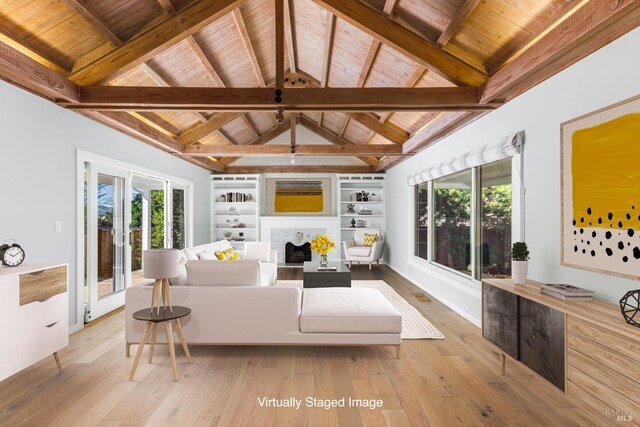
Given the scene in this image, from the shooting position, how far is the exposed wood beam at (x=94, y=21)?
3.03 meters

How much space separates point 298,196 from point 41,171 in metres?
6.60

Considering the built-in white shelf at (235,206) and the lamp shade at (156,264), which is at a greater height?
the built-in white shelf at (235,206)

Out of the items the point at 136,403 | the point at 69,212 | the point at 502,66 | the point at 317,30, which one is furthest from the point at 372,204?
the point at 136,403

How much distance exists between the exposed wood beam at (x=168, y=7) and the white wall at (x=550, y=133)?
3.44 metres

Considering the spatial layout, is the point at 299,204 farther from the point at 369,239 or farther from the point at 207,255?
the point at 207,255

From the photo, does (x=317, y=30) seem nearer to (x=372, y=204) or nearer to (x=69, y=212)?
(x=69, y=212)

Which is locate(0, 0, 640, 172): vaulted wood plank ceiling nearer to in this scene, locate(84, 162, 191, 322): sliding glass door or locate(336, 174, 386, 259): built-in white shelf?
locate(84, 162, 191, 322): sliding glass door

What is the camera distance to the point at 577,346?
2084 mm

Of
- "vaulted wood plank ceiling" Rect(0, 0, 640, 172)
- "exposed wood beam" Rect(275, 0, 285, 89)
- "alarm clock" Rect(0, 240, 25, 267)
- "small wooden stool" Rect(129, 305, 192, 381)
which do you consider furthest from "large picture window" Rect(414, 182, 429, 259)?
"alarm clock" Rect(0, 240, 25, 267)

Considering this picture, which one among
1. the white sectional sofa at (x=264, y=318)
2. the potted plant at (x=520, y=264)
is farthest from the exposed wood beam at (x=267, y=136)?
the potted plant at (x=520, y=264)

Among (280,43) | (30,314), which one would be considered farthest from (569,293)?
(30,314)

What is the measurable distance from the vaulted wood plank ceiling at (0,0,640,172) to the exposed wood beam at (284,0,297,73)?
3 cm

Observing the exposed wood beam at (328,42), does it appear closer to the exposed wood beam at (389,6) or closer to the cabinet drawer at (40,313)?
the exposed wood beam at (389,6)

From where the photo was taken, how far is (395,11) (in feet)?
11.7
